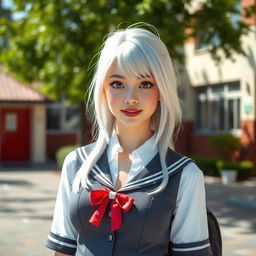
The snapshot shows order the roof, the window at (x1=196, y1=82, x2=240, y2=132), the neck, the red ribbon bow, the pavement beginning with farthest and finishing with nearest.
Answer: the roof → the window at (x1=196, y1=82, x2=240, y2=132) → the pavement → the neck → the red ribbon bow

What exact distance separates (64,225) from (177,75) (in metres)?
13.4

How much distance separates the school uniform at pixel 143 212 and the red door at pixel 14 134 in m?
17.6

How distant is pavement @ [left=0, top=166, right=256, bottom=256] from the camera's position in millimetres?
6152

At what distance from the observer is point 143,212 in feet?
6.04

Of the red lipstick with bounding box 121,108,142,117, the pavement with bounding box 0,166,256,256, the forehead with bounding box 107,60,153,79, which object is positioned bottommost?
the pavement with bounding box 0,166,256,256

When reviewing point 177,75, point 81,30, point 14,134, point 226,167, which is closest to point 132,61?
point 81,30

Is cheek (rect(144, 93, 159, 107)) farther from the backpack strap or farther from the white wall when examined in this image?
the white wall

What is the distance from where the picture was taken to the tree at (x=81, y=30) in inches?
366

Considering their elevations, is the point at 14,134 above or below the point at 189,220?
below

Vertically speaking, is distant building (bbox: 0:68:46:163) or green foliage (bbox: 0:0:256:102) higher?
green foliage (bbox: 0:0:256:102)

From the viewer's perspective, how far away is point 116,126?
83.8 inches

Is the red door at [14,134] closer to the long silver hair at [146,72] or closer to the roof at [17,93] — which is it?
the roof at [17,93]

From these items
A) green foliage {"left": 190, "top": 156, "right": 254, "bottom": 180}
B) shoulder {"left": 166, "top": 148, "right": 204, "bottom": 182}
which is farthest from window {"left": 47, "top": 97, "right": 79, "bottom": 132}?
shoulder {"left": 166, "top": 148, "right": 204, "bottom": 182}

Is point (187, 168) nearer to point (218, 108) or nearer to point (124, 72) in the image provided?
point (124, 72)
